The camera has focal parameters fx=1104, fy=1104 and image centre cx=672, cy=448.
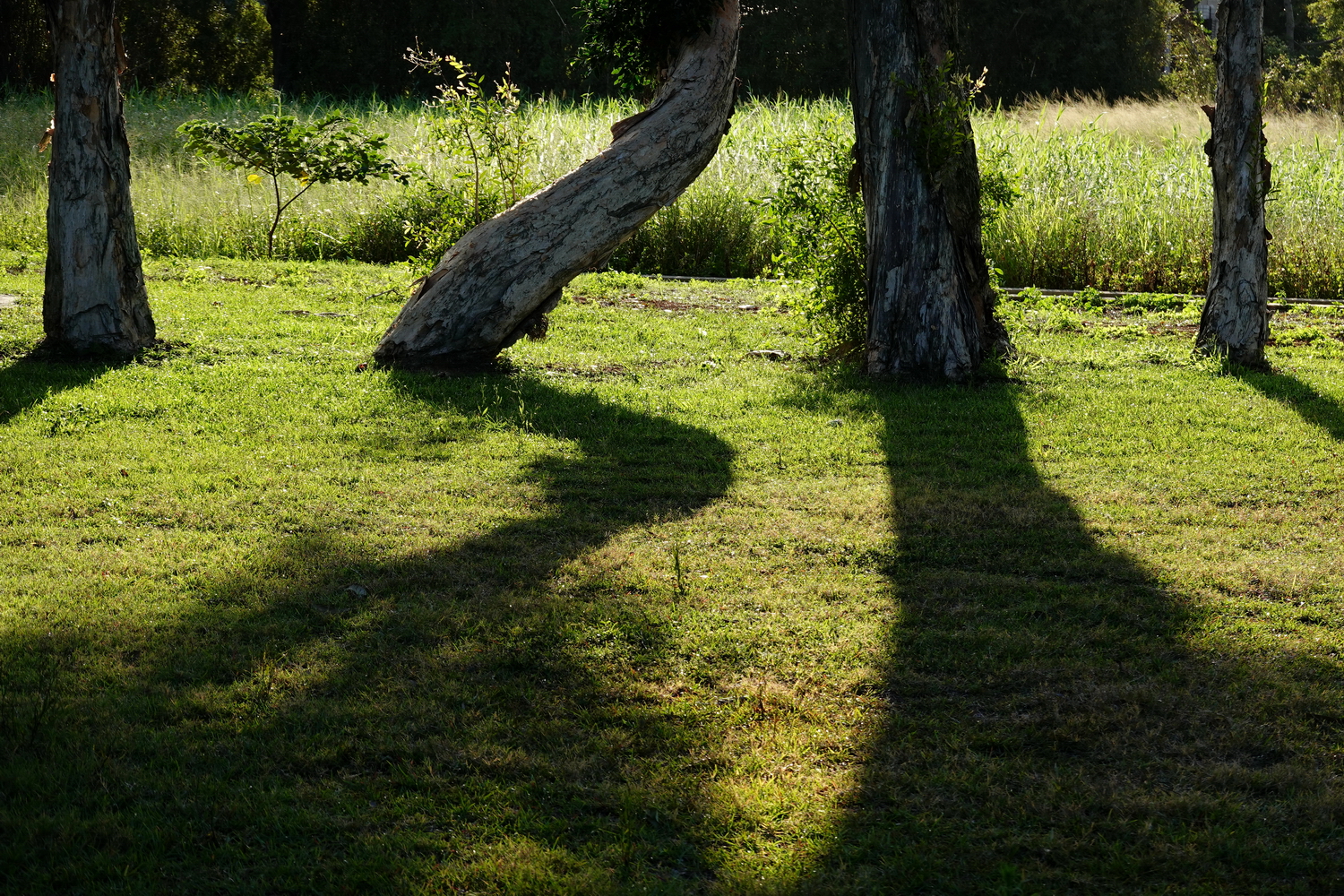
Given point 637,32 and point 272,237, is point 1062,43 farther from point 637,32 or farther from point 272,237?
point 637,32

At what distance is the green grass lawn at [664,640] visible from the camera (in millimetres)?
2873

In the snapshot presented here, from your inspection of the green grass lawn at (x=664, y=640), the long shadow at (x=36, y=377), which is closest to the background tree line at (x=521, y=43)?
the long shadow at (x=36, y=377)

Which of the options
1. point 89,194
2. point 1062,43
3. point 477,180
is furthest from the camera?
point 1062,43

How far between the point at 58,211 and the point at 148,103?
48.5ft

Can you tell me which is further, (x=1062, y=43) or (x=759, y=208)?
(x=1062, y=43)

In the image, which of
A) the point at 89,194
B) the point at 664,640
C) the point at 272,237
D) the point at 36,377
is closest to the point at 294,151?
the point at 272,237

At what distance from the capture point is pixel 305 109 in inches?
882

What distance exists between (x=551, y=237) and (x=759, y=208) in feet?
9.73

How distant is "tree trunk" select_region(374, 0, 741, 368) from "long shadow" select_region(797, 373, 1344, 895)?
12.7ft

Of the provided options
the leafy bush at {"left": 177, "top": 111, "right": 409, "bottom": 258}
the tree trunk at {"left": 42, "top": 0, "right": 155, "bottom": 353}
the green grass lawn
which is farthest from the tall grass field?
the green grass lawn

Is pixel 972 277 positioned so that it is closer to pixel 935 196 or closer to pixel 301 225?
pixel 935 196

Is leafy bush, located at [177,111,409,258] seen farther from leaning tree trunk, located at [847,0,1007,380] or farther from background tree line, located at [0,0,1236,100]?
background tree line, located at [0,0,1236,100]

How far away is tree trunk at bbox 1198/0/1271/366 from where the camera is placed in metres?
7.93

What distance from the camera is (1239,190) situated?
26.4 feet
